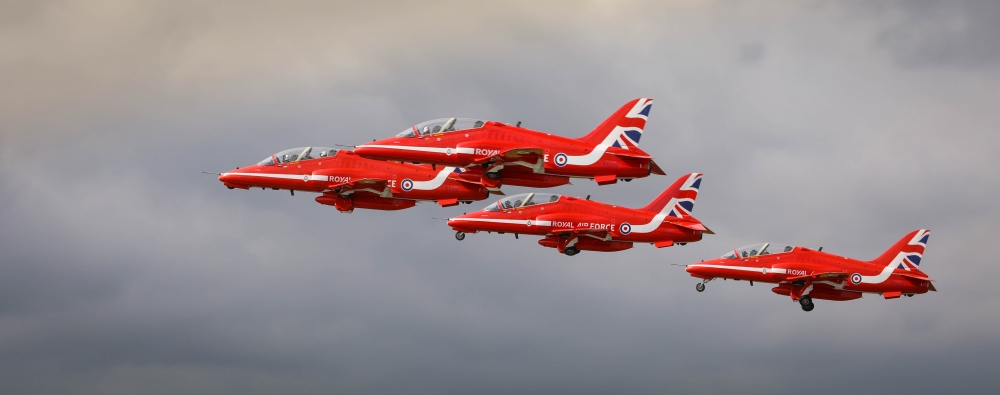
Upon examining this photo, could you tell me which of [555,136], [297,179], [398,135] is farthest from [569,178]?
[297,179]

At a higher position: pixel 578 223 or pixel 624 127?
pixel 624 127

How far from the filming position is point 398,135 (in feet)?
375

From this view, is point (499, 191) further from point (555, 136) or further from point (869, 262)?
point (869, 262)

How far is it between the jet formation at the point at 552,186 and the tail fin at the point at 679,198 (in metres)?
0.10

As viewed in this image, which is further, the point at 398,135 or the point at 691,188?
Answer: the point at 691,188

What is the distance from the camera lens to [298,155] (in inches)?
4904

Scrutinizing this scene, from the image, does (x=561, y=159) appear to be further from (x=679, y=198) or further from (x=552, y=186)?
(x=679, y=198)

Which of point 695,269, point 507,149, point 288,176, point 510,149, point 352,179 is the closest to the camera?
point 510,149

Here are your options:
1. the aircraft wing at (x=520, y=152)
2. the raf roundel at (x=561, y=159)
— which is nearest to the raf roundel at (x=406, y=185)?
the aircraft wing at (x=520, y=152)

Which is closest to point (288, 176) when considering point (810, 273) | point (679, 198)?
point (679, 198)

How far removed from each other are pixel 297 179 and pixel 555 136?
21.9 metres

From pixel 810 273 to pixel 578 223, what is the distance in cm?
1933

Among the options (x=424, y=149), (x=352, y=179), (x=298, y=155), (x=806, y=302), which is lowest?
(x=806, y=302)

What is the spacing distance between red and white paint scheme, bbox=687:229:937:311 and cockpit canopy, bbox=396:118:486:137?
25.3 metres
